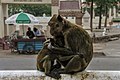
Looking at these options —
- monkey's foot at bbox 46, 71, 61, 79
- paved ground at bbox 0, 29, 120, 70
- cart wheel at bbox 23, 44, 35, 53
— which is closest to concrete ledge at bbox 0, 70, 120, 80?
monkey's foot at bbox 46, 71, 61, 79

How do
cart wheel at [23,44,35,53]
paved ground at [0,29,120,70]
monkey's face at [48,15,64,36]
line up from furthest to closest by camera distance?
1. cart wheel at [23,44,35,53]
2. paved ground at [0,29,120,70]
3. monkey's face at [48,15,64,36]

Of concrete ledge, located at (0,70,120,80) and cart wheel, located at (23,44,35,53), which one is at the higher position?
concrete ledge, located at (0,70,120,80)

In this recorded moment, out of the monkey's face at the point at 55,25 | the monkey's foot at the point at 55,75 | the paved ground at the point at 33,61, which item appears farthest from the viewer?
the paved ground at the point at 33,61

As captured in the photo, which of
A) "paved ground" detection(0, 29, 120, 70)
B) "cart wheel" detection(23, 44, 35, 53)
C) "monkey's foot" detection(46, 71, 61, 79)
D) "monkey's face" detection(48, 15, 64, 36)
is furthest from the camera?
"cart wheel" detection(23, 44, 35, 53)

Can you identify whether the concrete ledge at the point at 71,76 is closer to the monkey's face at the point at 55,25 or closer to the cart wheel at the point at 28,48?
the monkey's face at the point at 55,25

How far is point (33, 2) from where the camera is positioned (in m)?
26.1

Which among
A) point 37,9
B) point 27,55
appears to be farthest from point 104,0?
point 37,9

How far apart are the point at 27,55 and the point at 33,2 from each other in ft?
18.9

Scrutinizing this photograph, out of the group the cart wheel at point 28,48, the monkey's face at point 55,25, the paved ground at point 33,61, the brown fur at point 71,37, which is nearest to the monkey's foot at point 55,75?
the brown fur at point 71,37

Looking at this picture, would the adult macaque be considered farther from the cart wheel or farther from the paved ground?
the cart wheel

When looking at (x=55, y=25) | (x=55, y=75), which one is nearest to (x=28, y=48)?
(x=55, y=75)

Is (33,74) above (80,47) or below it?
below

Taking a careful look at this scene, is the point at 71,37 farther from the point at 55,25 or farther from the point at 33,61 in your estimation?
the point at 33,61

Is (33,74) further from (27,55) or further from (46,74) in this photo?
(27,55)
